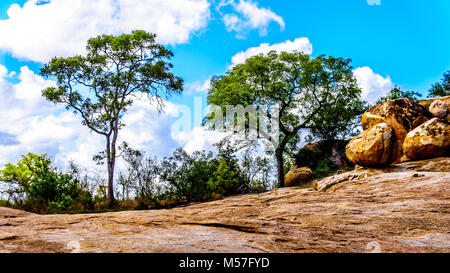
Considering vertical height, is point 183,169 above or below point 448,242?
above

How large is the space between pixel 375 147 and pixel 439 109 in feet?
25.4

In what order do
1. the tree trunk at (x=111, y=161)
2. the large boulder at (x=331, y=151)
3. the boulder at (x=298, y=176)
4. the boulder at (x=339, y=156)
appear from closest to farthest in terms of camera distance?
the tree trunk at (x=111, y=161) < the boulder at (x=298, y=176) < the boulder at (x=339, y=156) < the large boulder at (x=331, y=151)

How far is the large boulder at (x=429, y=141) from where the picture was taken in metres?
12.2

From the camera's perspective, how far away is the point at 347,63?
80.2ft

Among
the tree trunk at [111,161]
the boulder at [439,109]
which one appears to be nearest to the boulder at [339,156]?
the boulder at [439,109]

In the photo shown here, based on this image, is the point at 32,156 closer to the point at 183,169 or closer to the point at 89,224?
the point at 183,169

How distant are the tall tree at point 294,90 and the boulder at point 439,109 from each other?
7.95m

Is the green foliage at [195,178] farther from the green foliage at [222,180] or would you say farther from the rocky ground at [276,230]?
the rocky ground at [276,230]

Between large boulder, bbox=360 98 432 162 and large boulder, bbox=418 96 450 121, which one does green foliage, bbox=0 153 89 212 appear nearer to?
large boulder, bbox=360 98 432 162

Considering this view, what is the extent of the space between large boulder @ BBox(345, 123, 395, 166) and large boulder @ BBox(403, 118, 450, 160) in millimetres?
1616

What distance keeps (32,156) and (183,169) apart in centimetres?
900

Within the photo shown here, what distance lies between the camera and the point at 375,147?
11.8 metres

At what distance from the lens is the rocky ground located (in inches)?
132
